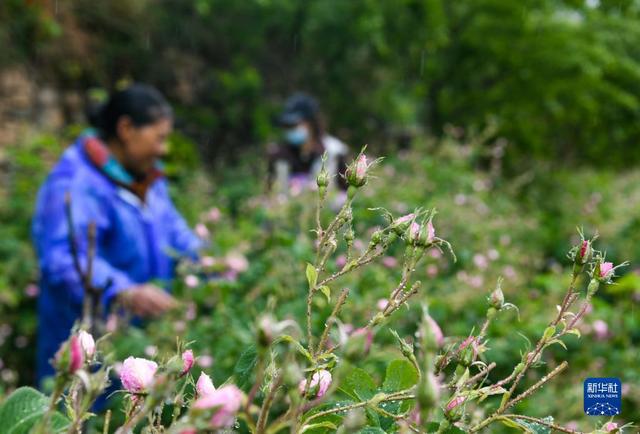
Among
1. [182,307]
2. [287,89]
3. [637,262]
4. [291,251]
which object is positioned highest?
[287,89]

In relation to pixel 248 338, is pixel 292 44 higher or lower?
higher

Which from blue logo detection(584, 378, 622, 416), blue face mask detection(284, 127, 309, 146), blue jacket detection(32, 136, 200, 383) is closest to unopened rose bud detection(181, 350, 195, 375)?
blue logo detection(584, 378, 622, 416)

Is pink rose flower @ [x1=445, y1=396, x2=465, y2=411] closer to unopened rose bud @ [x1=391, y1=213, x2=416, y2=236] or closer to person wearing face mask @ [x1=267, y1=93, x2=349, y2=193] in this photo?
unopened rose bud @ [x1=391, y1=213, x2=416, y2=236]

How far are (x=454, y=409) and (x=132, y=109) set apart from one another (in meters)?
2.35

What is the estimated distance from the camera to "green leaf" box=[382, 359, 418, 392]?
2.06 ft

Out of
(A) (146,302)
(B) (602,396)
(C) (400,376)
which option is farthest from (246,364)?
(A) (146,302)

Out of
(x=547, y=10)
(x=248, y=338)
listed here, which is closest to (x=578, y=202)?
(x=547, y=10)

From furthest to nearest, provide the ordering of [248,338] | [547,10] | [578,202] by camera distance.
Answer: [547,10] → [578,202] → [248,338]

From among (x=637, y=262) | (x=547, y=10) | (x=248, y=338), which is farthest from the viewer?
(x=547, y=10)

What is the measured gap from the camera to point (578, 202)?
7.70 meters

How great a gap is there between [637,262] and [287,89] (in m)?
6.48

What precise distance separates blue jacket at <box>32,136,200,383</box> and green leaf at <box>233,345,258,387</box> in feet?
5.49

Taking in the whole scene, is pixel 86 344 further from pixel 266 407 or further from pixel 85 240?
pixel 85 240

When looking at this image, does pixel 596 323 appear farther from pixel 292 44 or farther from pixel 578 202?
pixel 292 44
